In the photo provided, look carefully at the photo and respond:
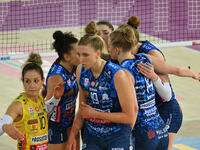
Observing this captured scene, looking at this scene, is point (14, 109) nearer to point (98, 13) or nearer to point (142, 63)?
point (142, 63)

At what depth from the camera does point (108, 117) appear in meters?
4.87

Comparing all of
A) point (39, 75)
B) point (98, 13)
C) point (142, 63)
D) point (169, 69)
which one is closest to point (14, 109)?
point (39, 75)

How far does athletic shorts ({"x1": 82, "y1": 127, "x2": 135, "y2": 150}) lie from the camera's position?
195 inches

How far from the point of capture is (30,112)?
5297 mm

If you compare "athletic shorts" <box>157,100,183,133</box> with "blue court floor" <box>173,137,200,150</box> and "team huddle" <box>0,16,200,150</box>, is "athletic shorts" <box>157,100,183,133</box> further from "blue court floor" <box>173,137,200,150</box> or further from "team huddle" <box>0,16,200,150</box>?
"blue court floor" <box>173,137,200,150</box>

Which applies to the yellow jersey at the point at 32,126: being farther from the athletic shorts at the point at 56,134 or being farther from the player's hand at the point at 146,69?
the player's hand at the point at 146,69

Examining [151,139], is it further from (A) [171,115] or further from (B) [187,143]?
(B) [187,143]

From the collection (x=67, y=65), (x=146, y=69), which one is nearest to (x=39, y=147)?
(x=67, y=65)

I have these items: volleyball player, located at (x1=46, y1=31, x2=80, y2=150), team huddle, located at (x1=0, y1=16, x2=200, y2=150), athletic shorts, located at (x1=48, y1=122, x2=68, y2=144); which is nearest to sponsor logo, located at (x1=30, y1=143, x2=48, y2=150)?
team huddle, located at (x1=0, y1=16, x2=200, y2=150)

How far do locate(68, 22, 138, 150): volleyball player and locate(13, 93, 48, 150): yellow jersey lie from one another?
57 centimetres

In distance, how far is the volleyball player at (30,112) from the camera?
524 cm

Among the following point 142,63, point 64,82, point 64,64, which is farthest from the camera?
point 64,64

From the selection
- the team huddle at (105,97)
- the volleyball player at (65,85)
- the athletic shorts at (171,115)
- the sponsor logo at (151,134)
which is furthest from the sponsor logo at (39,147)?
the athletic shorts at (171,115)

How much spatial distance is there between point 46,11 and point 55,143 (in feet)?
35.6
